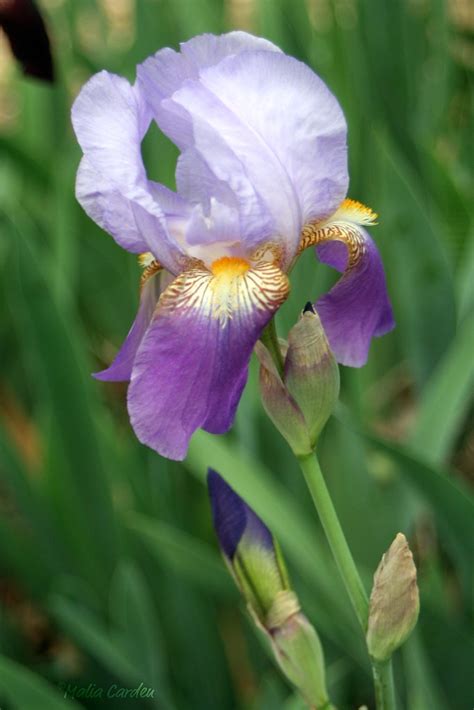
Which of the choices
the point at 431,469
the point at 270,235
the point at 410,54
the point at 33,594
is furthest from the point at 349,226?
the point at 410,54

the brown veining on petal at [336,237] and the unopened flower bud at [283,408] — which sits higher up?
the brown veining on petal at [336,237]

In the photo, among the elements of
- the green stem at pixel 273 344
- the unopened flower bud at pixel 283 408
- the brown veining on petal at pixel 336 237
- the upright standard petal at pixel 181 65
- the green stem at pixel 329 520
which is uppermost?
the upright standard petal at pixel 181 65

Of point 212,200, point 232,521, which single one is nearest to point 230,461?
point 232,521

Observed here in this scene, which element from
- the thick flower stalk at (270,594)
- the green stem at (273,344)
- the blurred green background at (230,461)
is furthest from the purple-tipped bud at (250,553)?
the blurred green background at (230,461)

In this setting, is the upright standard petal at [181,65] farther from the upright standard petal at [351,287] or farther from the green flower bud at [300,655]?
the green flower bud at [300,655]

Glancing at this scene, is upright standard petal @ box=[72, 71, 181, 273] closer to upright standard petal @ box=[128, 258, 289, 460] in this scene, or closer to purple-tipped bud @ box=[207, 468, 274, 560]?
upright standard petal @ box=[128, 258, 289, 460]

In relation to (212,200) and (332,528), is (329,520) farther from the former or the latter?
(212,200)

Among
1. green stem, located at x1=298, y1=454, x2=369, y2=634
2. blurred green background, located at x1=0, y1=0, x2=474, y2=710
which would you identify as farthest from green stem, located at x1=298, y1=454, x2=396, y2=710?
blurred green background, located at x1=0, y1=0, x2=474, y2=710

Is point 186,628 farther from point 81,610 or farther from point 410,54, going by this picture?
point 410,54
